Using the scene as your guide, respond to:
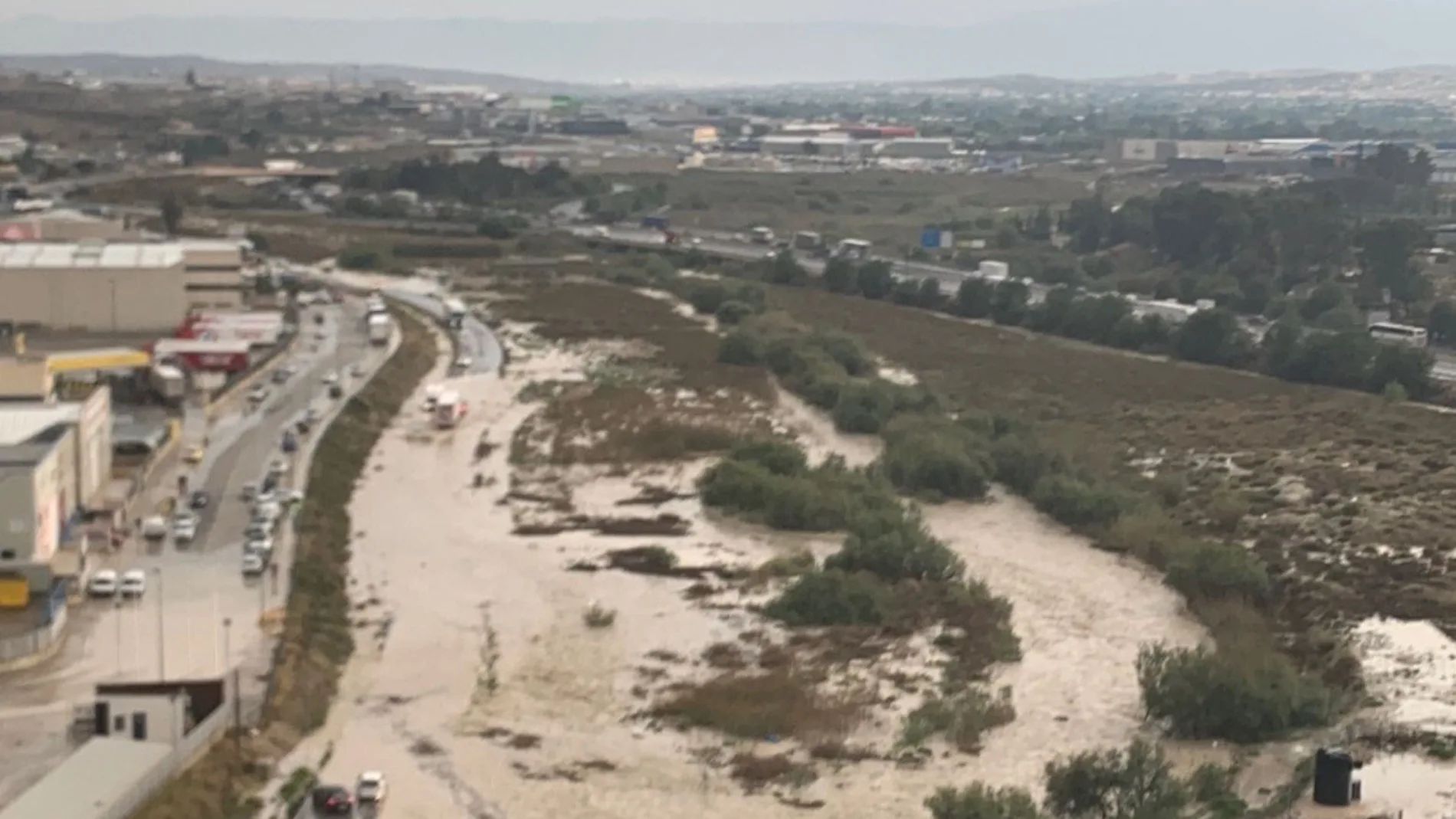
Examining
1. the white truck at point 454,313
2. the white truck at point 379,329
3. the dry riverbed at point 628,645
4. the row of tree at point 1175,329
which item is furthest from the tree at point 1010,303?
the dry riverbed at point 628,645

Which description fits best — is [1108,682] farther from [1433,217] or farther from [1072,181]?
[1072,181]

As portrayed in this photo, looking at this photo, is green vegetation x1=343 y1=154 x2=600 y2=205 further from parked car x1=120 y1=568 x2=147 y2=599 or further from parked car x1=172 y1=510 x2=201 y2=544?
parked car x1=120 y1=568 x2=147 y2=599

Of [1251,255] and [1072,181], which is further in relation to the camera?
[1072,181]

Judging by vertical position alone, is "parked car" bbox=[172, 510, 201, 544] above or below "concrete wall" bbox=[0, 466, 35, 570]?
below

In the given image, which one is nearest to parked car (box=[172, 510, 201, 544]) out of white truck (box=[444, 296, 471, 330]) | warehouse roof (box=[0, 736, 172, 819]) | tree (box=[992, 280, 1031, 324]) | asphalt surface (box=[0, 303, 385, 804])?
asphalt surface (box=[0, 303, 385, 804])

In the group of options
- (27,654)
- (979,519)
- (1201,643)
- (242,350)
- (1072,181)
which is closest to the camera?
(27,654)

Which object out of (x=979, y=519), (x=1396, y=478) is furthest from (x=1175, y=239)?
(x=979, y=519)

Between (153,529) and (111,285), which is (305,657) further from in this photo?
(111,285)
